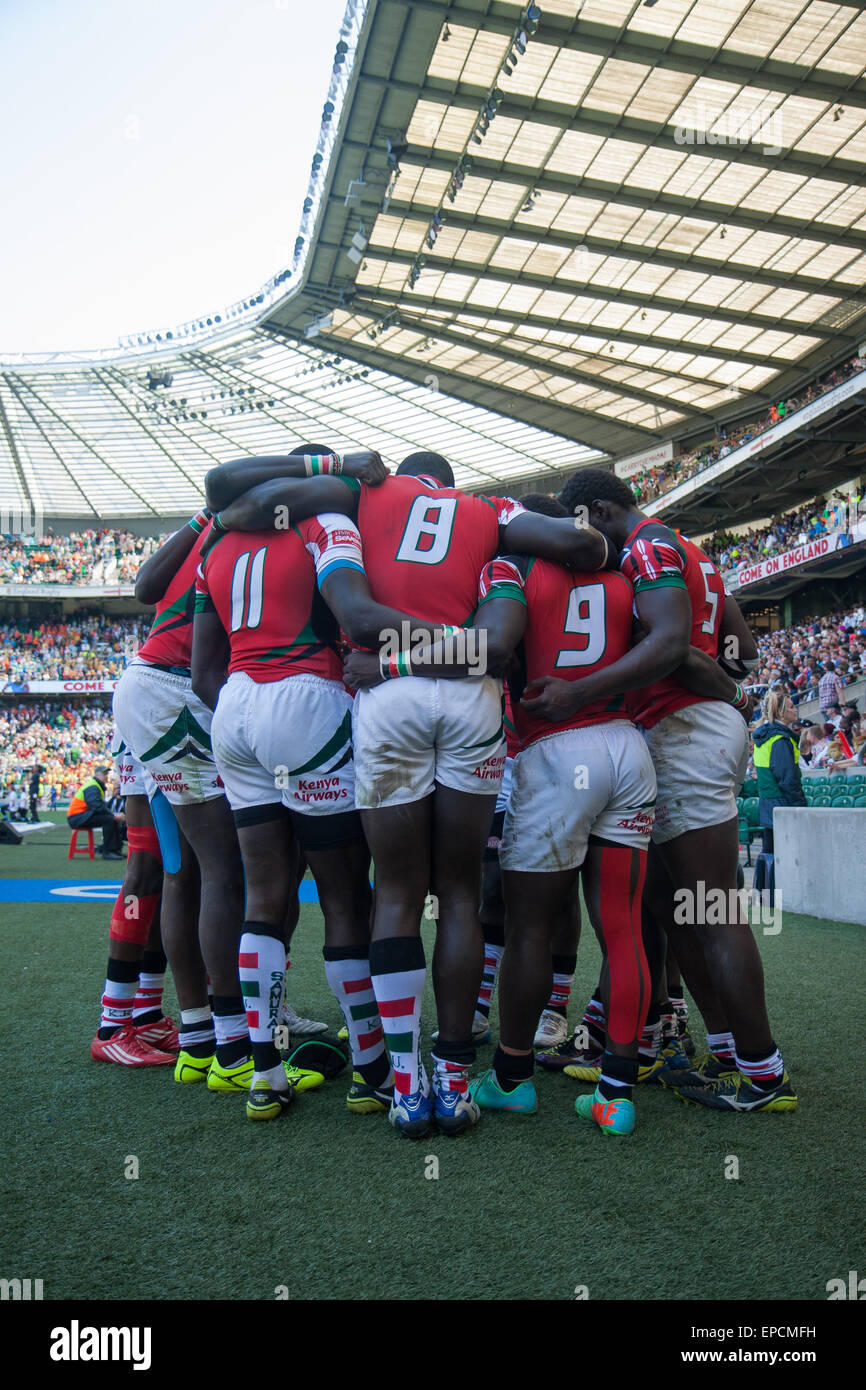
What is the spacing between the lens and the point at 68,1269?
1.82 meters

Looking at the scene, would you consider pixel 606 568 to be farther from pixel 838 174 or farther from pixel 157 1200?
pixel 838 174

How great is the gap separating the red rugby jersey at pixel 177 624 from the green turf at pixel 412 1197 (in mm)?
1506

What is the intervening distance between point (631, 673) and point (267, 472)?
1325mm

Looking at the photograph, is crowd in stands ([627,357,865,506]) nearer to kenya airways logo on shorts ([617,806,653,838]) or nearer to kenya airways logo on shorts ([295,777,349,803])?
kenya airways logo on shorts ([617,806,653,838])

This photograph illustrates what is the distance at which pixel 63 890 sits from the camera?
30.3ft

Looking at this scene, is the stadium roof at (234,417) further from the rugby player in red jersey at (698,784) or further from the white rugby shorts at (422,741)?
the white rugby shorts at (422,741)

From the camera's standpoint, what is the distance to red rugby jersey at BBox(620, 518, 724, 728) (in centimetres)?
291

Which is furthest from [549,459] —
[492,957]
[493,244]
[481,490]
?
[492,957]

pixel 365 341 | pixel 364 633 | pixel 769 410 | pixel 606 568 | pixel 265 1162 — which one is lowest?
pixel 265 1162

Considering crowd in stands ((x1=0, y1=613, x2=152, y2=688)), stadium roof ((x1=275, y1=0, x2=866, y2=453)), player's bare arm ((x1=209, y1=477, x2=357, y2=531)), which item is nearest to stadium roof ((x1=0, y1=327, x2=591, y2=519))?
stadium roof ((x1=275, y1=0, x2=866, y2=453))

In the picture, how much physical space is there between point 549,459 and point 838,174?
1696cm

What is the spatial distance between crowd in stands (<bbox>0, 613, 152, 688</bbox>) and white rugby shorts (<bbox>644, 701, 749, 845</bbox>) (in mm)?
39271

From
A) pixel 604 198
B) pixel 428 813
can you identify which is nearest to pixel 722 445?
pixel 604 198

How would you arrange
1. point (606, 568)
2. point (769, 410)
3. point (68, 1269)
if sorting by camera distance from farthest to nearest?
point (769, 410) → point (606, 568) → point (68, 1269)
